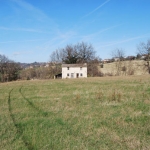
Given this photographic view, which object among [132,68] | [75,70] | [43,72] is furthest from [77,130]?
[43,72]

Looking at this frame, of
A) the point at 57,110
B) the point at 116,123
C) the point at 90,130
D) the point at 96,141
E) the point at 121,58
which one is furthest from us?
the point at 121,58

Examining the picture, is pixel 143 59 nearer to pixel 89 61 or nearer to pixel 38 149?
pixel 89 61

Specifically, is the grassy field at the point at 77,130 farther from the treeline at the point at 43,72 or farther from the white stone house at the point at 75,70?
the treeline at the point at 43,72

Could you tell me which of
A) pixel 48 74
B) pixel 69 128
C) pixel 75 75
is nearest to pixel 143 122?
pixel 69 128

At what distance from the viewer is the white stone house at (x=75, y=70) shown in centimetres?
5422

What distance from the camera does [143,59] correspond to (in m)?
52.7

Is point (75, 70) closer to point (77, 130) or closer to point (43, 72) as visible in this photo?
point (43, 72)

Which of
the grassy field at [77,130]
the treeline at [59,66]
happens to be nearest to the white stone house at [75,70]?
the treeline at [59,66]

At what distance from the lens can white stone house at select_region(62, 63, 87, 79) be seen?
54219 millimetres

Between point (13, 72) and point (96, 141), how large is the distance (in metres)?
54.1

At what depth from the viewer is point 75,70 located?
55.1m

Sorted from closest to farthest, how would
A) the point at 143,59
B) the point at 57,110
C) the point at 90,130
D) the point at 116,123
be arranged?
the point at 90,130 → the point at 116,123 → the point at 57,110 → the point at 143,59

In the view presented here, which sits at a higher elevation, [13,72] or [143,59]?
[143,59]

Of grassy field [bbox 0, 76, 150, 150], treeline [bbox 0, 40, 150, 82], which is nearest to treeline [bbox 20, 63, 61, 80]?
treeline [bbox 0, 40, 150, 82]
